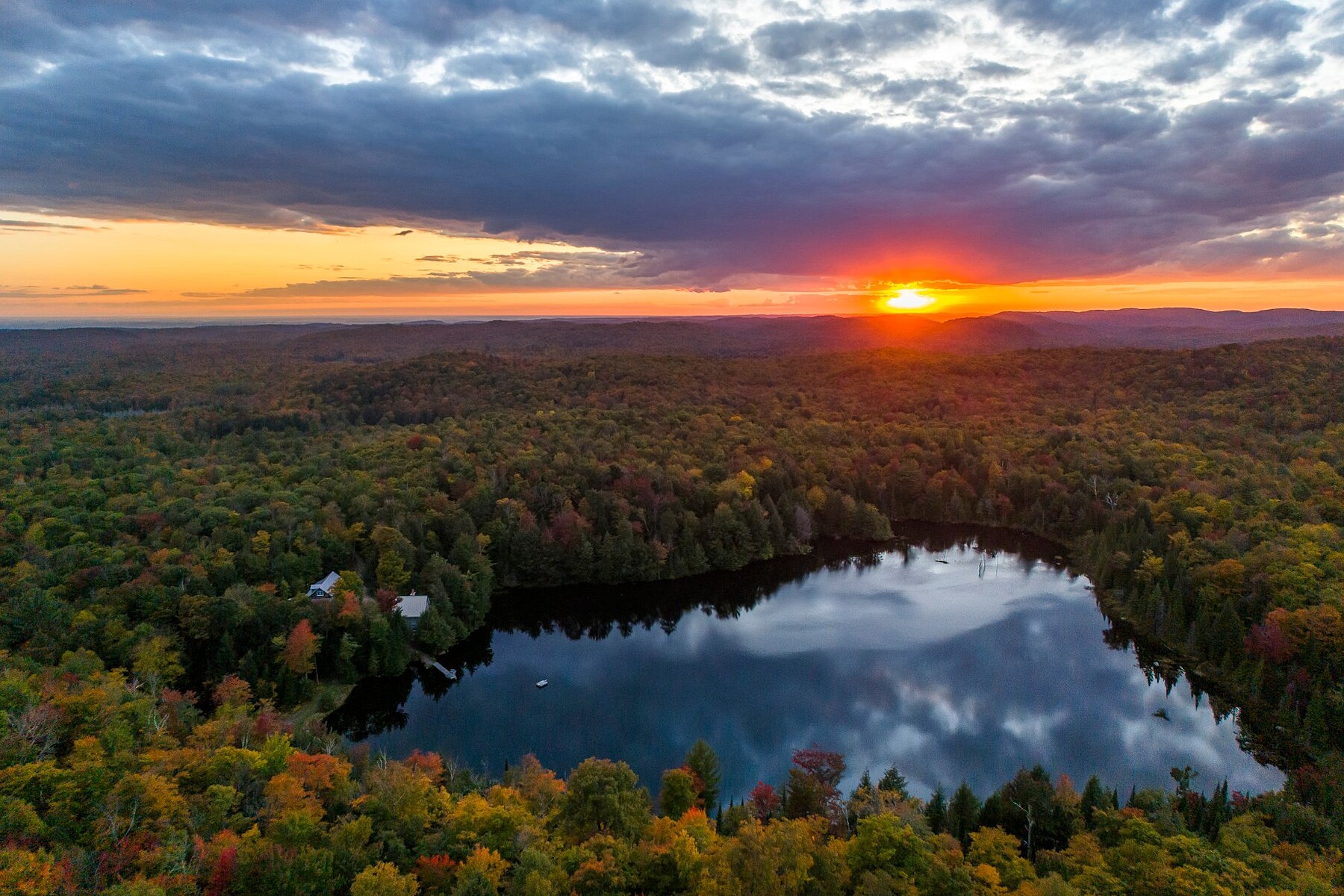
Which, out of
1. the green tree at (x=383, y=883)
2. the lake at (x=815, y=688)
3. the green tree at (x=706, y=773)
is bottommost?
the lake at (x=815, y=688)

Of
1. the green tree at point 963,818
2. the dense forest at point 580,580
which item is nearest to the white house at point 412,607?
the dense forest at point 580,580

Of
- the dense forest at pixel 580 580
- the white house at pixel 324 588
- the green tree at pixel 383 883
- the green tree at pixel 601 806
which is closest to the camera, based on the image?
the green tree at pixel 383 883

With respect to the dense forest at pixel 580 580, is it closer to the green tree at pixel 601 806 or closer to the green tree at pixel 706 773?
the green tree at pixel 601 806

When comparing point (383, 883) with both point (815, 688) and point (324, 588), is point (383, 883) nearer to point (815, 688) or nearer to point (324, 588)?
point (815, 688)

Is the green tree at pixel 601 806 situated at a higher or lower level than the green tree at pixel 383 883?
lower

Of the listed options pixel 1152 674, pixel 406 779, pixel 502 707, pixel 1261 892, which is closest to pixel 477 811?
pixel 406 779

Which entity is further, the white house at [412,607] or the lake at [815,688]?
the white house at [412,607]
